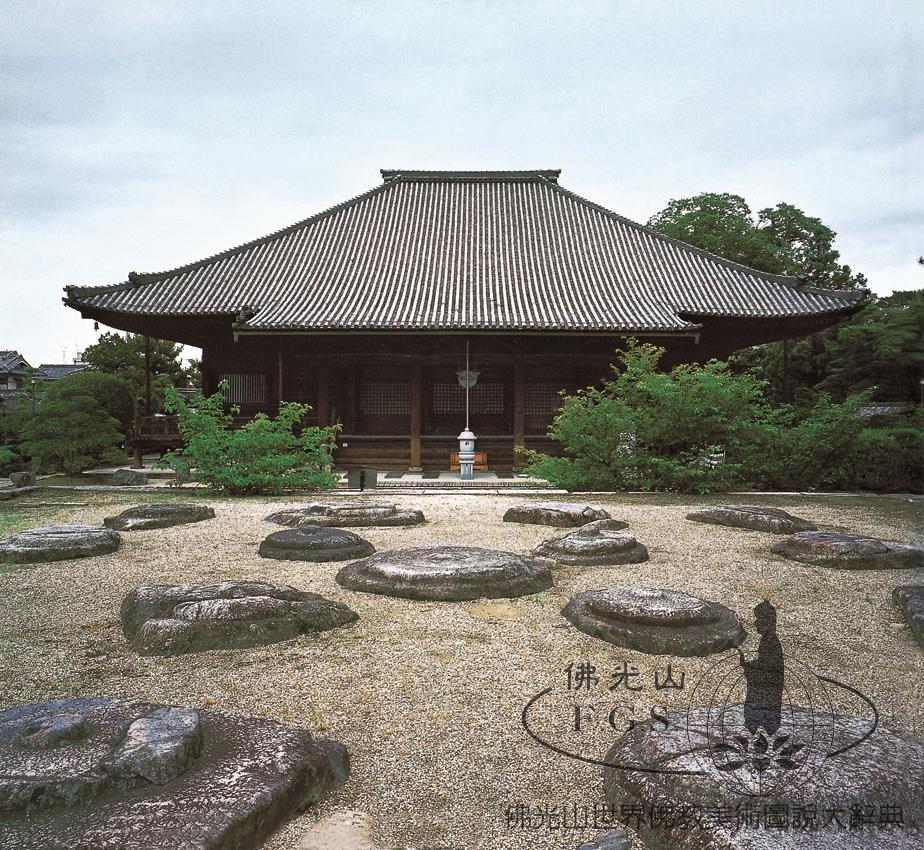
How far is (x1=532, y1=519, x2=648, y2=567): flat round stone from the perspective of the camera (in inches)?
197

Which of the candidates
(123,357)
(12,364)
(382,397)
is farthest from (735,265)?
(12,364)

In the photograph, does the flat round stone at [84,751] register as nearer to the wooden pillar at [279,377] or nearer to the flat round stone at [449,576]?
the flat round stone at [449,576]

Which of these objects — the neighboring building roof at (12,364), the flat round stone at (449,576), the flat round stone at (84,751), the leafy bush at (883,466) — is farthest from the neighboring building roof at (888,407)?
the neighboring building roof at (12,364)

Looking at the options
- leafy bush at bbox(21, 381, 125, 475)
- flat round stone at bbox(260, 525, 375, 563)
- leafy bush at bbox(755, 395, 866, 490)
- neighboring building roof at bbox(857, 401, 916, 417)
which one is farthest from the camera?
neighboring building roof at bbox(857, 401, 916, 417)

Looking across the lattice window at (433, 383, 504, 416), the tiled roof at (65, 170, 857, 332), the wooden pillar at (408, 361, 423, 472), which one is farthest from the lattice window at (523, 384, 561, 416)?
the wooden pillar at (408, 361, 423, 472)

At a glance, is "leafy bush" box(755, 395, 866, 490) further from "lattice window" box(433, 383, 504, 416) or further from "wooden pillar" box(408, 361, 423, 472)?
"wooden pillar" box(408, 361, 423, 472)

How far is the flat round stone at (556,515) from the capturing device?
6699 millimetres

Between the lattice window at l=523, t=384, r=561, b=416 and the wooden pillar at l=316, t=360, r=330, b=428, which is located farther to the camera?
the lattice window at l=523, t=384, r=561, b=416

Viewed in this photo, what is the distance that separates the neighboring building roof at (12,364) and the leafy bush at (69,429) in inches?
950

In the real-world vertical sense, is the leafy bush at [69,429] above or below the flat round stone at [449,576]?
above

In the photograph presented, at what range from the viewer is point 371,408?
52.1ft

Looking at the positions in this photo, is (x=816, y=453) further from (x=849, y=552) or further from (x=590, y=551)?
(x=590, y=551)

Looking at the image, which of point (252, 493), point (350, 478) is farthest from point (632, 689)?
point (350, 478)

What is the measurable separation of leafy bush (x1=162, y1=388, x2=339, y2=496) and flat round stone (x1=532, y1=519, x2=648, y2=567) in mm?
4721
